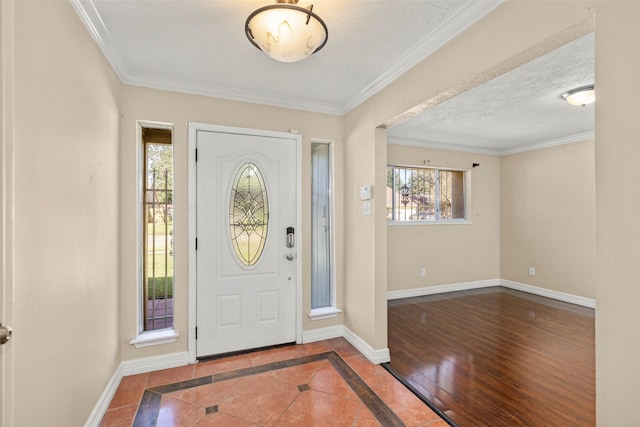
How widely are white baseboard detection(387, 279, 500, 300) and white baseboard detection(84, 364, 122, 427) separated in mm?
3678

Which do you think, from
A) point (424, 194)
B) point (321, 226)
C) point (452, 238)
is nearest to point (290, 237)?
point (321, 226)

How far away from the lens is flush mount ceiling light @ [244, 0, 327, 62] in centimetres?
153

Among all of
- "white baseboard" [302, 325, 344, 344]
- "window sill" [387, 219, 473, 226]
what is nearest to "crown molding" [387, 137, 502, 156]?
"window sill" [387, 219, 473, 226]

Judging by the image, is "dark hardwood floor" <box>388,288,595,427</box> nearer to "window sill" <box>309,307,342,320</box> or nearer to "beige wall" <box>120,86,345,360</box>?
"window sill" <box>309,307,342,320</box>

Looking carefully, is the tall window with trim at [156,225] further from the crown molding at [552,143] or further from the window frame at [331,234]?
the crown molding at [552,143]

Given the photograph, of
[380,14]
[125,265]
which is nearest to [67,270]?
[125,265]

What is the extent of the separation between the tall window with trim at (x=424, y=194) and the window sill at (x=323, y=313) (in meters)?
2.13

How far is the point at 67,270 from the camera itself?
1.56 metres

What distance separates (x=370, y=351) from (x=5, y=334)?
8.36 feet

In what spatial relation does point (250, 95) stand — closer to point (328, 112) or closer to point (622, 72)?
point (328, 112)

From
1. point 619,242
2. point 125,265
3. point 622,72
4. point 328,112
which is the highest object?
point 328,112

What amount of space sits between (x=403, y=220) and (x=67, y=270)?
14.4 feet

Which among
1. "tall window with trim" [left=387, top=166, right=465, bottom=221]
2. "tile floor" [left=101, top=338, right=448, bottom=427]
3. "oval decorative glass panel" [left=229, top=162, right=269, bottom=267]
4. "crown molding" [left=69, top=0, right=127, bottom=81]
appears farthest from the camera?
"tall window with trim" [left=387, top=166, right=465, bottom=221]

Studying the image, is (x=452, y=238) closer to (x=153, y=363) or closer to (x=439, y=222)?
(x=439, y=222)
